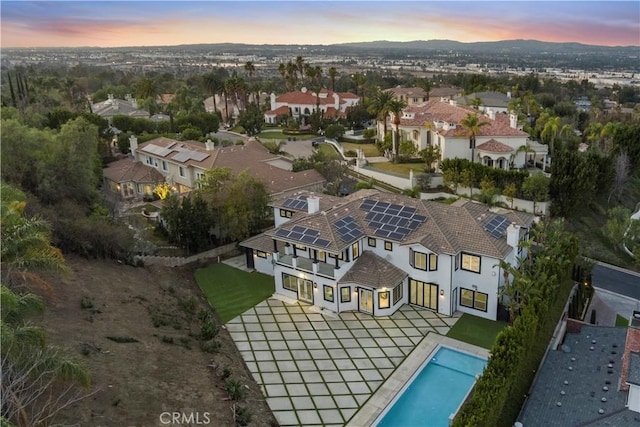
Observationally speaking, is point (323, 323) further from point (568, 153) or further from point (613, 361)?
point (568, 153)

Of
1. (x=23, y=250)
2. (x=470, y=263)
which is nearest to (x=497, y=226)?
(x=470, y=263)

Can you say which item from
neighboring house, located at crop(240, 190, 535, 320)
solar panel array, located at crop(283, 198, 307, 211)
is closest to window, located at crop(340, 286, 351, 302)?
neighboring house, located at crop(240, 190, 535, 320)

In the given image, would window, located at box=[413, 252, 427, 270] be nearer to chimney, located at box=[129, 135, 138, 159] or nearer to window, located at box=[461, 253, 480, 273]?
window, located at box=[461, 253, 480, 273]

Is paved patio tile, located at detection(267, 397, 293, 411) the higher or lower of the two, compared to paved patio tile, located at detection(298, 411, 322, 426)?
higher

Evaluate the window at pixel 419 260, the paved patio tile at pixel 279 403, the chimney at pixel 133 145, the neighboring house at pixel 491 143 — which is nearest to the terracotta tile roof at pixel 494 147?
the neighboring house at pixel 491 143

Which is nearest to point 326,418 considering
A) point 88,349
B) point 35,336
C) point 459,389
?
point 459,389
